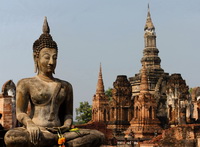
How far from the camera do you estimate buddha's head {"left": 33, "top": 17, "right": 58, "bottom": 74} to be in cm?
685

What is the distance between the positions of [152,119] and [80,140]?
3460 cm

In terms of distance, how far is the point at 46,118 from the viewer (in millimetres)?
6680

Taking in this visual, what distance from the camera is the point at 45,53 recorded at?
6875mm

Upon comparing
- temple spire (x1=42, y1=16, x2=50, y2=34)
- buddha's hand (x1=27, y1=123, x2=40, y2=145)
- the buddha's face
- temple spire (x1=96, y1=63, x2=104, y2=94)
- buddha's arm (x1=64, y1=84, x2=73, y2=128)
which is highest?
temple spire (x1=96, y1=63, x2=104, y2=94)

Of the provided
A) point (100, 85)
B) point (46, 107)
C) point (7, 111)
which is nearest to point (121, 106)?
point (100, 85)

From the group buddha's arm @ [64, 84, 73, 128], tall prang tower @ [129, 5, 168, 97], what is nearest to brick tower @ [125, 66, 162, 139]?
tall prang tower @ [129, 5, 168, 97]

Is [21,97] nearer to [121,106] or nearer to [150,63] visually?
[121,106]

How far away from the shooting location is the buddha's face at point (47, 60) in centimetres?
684

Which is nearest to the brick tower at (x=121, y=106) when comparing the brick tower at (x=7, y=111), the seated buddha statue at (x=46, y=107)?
the brick tower at (x=7, y=111)

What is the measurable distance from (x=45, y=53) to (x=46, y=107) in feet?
2.58

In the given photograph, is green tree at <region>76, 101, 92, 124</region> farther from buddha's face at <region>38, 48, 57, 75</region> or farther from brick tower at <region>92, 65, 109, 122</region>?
buddha's face at <region>38, 48, 57, 75</region>

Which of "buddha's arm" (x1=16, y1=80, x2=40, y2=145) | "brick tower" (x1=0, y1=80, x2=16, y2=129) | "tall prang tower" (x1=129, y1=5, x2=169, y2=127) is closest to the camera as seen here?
"buddha's arm" (x1=16, y1=80, x2=40, y2=145)

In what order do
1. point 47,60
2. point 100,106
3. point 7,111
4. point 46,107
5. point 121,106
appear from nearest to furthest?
1. point 46,107
2. point 47,60
3. point 7,111
4. point 121,106
5. point 100,106

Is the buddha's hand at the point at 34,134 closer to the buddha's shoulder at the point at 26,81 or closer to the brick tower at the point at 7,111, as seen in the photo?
the buddha's shoulder at the point at 26,81
